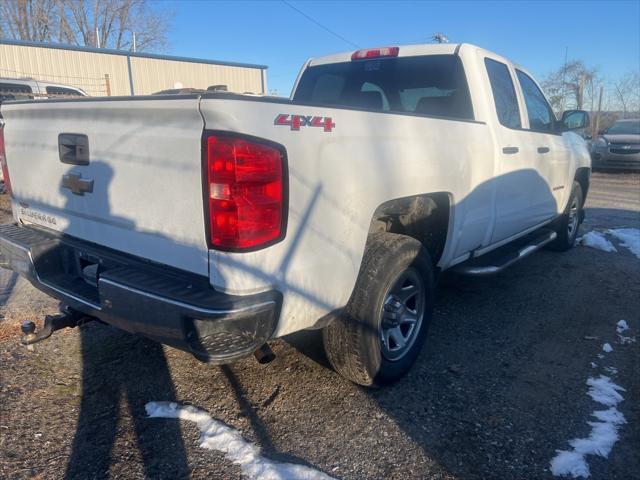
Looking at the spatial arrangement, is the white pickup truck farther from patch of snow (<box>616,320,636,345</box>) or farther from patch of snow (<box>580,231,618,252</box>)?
patch of snow (<box>580,231,618,252</box>)

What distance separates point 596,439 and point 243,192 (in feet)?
7.44

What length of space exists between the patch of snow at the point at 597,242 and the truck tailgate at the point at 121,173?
6445 mm

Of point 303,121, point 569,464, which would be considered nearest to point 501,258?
point 569,464

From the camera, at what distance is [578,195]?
6.69 m

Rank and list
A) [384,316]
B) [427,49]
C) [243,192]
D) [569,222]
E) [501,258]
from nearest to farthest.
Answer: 1. [243,192]
2. [384,316]
3. [427,49]
4. [501,258]
5. [569,222]

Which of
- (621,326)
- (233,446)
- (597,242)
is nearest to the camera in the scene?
(233,446)

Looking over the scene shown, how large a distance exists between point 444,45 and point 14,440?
155 inches

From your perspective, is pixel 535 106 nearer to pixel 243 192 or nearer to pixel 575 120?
pixel 575 120

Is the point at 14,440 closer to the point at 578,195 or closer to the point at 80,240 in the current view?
the point at 80,240

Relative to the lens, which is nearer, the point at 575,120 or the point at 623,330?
the point at 623,330

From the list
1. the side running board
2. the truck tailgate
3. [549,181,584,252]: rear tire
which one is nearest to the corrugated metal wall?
[549,181,584,252]: rear tire

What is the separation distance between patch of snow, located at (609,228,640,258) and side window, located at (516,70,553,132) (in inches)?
100

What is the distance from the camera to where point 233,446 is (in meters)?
2.58

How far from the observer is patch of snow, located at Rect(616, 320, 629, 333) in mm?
4172
